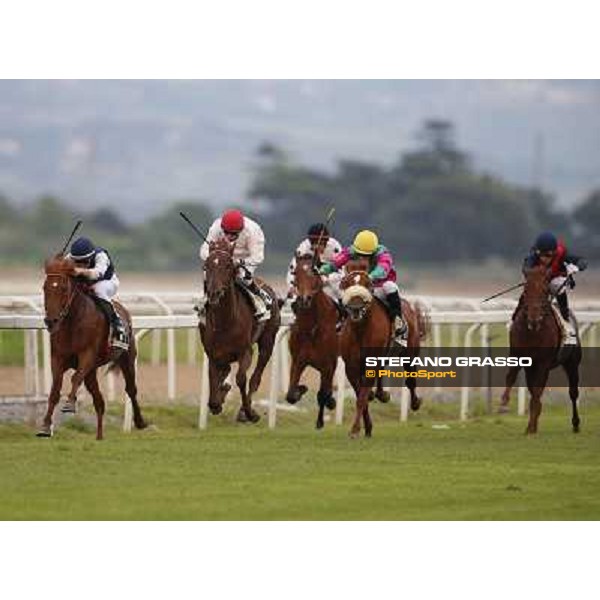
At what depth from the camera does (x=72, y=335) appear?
18.3 metres

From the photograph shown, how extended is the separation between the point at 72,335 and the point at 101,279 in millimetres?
720

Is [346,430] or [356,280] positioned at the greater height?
[356,280]

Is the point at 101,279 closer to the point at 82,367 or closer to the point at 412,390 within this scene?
the point at 82,367

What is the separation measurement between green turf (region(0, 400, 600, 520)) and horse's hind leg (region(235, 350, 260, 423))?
0.16 m

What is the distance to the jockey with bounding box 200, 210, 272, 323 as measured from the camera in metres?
19.8

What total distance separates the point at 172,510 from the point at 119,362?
238 inches

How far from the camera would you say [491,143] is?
554 feet

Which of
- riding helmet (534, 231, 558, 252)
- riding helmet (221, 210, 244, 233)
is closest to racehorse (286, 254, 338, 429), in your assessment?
riding helmet (221, 210, 244, 233)

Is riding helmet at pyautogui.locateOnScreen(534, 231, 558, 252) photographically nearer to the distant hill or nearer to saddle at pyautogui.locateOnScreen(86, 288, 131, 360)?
saddle at pyautogui.locateOnScreen(86, 288, 131, 360)

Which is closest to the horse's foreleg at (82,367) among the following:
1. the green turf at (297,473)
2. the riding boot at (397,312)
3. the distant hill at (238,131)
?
the green turf at (297,473)

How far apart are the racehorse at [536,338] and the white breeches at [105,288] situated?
3.50 metres

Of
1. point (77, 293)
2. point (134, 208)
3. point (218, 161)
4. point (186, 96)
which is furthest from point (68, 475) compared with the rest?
point (186, 96)

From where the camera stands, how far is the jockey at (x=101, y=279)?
61.5ft

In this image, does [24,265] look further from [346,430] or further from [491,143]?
[491,143]
